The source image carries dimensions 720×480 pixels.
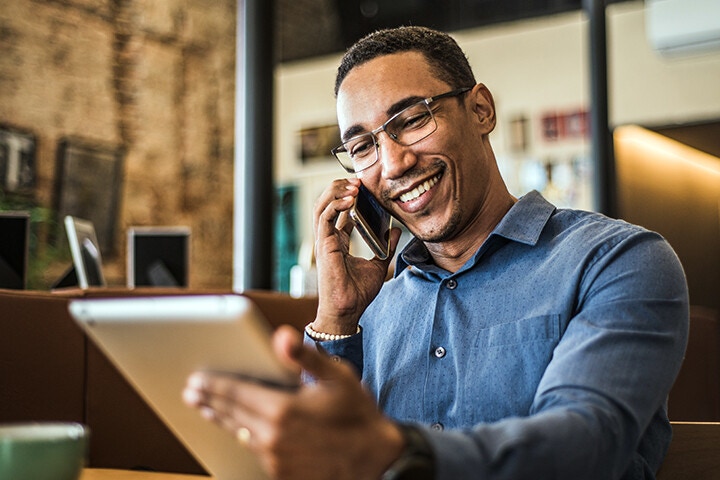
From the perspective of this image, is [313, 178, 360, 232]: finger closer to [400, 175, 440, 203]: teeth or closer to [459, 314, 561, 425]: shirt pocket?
[400, 175, 440, 203]: teeth

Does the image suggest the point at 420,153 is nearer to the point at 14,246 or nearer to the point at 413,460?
the point at 413,460

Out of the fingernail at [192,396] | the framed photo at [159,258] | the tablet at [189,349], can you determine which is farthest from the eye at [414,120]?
the framed photo at [159,258]

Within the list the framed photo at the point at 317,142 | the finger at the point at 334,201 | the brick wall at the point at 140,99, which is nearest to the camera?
the finger at the point at 334,201

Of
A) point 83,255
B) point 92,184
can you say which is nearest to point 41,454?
point 83,255

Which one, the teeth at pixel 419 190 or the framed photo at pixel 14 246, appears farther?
the framed photo at pixel 14 246

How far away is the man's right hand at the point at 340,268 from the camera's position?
1.63m

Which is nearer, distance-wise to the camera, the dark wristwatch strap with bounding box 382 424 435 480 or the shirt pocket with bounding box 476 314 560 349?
the dark wristwatch strap with bounding box 382 424 435 480

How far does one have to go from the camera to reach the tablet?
70cm

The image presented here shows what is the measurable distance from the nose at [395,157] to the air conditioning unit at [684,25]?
4296mm

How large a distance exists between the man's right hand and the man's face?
120 millimetres

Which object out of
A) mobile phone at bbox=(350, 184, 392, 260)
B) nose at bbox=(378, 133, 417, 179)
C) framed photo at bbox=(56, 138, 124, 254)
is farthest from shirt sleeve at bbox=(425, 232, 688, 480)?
framed photo at bbox=(56, 138, 124, 254)

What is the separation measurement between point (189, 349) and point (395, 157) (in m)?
0.97

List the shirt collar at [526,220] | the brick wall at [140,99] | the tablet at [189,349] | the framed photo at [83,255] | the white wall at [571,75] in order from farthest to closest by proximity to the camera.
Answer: the white wall at [571,75], the brick wall at [140,99], the framed photo at [83,255], the shirt collar at [526,220], the tablet at [189,349]

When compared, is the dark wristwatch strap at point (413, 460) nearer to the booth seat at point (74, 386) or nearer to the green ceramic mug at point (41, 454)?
the green ceramic mug at point (41, 454)
